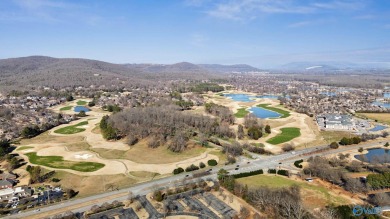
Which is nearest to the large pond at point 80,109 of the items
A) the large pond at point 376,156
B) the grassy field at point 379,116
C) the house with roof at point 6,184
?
the house with roof at point 6,184

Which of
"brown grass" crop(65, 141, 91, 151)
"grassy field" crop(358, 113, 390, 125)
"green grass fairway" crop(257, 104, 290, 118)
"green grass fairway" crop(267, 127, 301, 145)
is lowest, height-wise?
"grassy field" crop(358, 113, 390, 125)

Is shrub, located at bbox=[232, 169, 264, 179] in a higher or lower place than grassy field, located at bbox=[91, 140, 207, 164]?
higher

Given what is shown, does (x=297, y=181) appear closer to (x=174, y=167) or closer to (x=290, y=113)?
(x=174, y=167)

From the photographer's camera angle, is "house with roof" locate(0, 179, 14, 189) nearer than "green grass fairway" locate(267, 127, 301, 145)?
Yes

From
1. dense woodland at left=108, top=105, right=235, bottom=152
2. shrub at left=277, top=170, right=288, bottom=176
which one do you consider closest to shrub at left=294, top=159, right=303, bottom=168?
shrub at left=277, top=170, right=288, bottom=176

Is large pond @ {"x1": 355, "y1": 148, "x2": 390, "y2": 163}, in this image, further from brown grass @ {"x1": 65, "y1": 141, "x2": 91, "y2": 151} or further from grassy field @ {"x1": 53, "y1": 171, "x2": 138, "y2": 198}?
brown grass @ {"x1": 65, "y1": 141, "x2": 91, "y2": 151}

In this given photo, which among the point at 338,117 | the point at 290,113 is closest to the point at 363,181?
the point at 338,117
